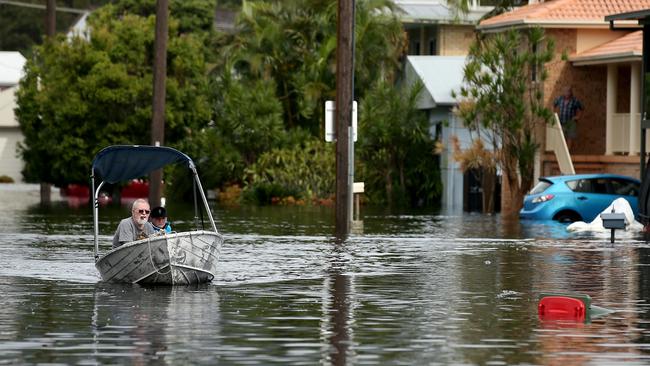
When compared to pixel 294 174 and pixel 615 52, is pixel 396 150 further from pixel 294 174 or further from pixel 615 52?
pixel 615 52

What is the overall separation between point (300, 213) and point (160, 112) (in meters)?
8.17

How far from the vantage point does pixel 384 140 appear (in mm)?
66875

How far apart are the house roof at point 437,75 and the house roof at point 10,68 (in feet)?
131

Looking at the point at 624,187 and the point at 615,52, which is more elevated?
the point at 615,52

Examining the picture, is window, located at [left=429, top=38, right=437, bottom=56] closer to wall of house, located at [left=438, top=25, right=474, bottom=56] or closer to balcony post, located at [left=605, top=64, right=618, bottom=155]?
wall of house, located at [left=438, top=25, right=474, bottom=56]

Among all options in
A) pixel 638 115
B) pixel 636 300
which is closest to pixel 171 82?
pixel 638 115

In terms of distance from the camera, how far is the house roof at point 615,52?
5159cm

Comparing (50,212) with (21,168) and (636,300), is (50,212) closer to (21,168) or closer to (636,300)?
(636,300)

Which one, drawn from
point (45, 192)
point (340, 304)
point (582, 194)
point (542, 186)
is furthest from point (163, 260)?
point (45, 192)

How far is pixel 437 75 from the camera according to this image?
6900 centimetres

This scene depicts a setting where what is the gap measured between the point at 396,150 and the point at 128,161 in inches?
1609

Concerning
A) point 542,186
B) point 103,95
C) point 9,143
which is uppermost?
point 103,95

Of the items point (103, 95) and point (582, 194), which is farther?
point (103, 95)

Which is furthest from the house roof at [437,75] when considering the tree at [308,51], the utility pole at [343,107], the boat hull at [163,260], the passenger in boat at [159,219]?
the boat hull at [163,260]
